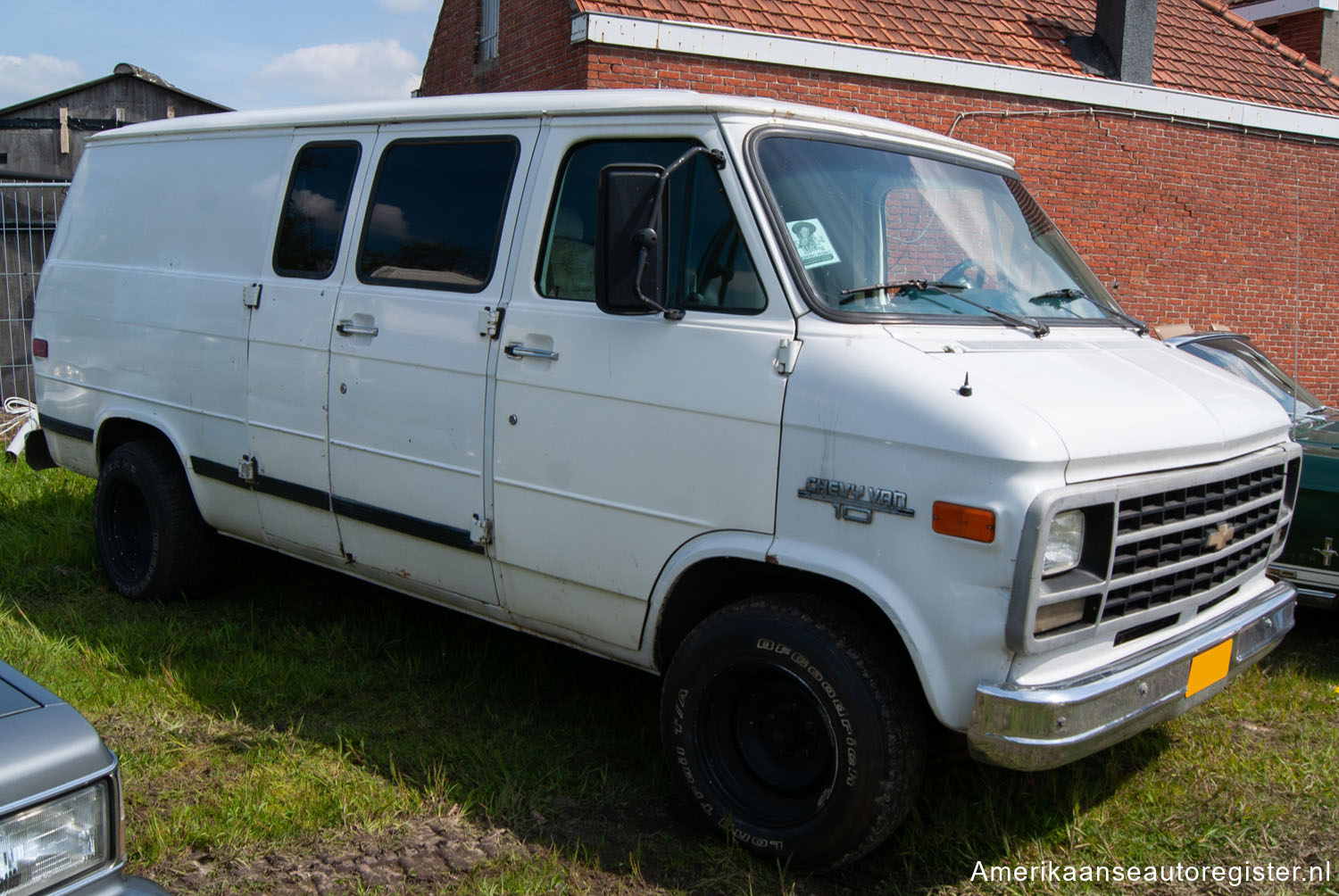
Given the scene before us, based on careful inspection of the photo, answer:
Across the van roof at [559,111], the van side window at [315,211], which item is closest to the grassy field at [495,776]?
the van side window at [315,211]

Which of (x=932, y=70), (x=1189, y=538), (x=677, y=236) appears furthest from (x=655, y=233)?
(x=932, y=70)

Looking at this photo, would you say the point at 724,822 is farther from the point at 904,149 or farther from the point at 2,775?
the point at 904,149

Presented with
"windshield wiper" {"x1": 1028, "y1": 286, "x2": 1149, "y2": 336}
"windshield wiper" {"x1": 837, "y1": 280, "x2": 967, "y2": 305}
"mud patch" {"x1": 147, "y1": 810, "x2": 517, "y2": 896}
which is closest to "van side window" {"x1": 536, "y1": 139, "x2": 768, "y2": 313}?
"windshield wiper" {"x1": 837, "y1": 280, "x2": 967, "y2": 305}

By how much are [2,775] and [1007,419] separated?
232 centimetres

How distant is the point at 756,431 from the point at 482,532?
120 centimetres

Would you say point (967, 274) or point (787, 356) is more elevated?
point (967, 274)

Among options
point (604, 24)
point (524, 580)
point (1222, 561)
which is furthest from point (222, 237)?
point (604, 24)

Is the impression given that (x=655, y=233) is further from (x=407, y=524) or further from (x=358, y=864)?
(x=358, y=864)

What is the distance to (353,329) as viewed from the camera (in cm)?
428

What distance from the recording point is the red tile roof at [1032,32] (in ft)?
37.9

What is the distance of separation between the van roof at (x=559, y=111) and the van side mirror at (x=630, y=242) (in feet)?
1.31

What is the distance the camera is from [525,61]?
12.5 meters

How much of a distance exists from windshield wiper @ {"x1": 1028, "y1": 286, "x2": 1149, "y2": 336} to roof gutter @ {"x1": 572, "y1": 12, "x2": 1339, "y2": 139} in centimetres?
756

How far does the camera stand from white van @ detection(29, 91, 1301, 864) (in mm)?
2902
